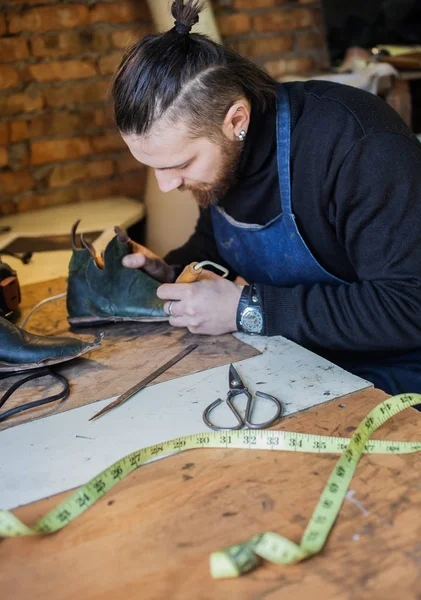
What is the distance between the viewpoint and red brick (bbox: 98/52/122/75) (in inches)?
107

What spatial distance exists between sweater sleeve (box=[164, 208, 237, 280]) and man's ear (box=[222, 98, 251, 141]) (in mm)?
454

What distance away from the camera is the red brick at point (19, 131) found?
2662 millimetres

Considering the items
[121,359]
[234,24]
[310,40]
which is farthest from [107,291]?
[310,40]

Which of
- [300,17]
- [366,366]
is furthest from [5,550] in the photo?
[300,17]

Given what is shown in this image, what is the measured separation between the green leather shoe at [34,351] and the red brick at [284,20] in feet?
6.60

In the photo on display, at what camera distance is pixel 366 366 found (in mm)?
1597

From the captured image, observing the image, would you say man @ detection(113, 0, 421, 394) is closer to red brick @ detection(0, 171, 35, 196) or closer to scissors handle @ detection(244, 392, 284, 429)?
scissors handle @ detection(244, 392, 284, 429)

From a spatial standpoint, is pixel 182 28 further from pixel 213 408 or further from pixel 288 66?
pixel 288 66

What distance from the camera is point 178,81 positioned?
54.8 inches

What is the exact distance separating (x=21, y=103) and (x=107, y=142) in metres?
0.38

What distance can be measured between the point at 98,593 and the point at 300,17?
2.73 metres

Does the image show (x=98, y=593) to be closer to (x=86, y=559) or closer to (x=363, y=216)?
(x=86, y=559)

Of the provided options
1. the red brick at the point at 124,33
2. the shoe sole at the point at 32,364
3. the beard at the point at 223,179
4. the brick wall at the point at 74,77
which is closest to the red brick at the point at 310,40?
the brick wall at the point at 74,77

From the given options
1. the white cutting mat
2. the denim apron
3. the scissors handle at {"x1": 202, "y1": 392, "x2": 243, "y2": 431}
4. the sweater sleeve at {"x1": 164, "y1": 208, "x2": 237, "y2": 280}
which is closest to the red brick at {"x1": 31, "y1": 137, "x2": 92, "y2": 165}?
the sweater sleeve at {"x1": 164, "y1": 208, "x2": 237, "y2": 280}
